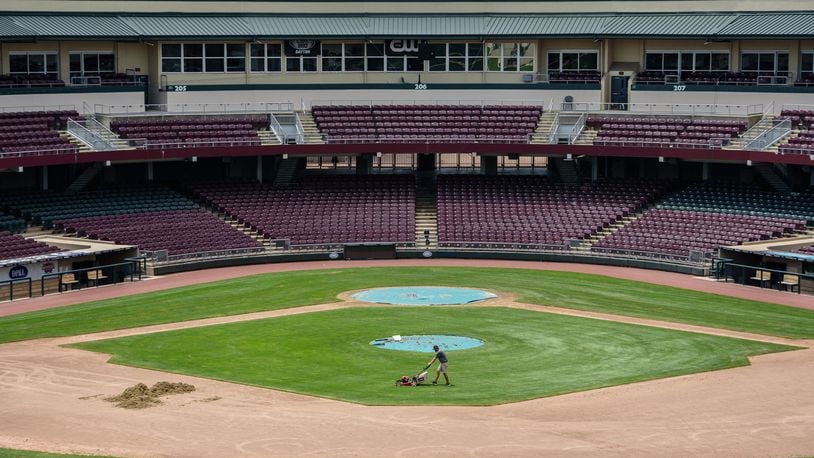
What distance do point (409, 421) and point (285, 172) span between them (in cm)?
4966

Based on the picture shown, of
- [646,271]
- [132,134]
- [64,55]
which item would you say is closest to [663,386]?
[646,271]

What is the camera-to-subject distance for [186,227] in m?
78.5

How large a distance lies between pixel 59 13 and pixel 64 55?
2964mm

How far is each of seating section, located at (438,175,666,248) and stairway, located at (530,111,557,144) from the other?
307 centimetres

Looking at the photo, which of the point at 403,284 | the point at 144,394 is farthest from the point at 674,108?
the point at 144,394

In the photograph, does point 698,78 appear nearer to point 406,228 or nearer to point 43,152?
point 406,228

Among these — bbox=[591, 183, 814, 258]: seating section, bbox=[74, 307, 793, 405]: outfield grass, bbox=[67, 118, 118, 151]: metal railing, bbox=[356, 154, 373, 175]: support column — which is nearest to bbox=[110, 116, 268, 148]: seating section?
bbox=[67, 118, 118, 151]: metal railing

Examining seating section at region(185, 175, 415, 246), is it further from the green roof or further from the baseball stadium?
the green roof

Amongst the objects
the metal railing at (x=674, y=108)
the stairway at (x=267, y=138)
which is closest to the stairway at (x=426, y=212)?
the stairway at (x=267, y=138)

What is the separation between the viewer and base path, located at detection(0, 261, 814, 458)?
3772 cm

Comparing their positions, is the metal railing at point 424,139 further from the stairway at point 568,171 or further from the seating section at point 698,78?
the seating section at point 698,78

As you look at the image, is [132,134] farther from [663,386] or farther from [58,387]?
[663,386]

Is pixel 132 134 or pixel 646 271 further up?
pixel 132 134

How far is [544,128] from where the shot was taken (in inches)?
3509
